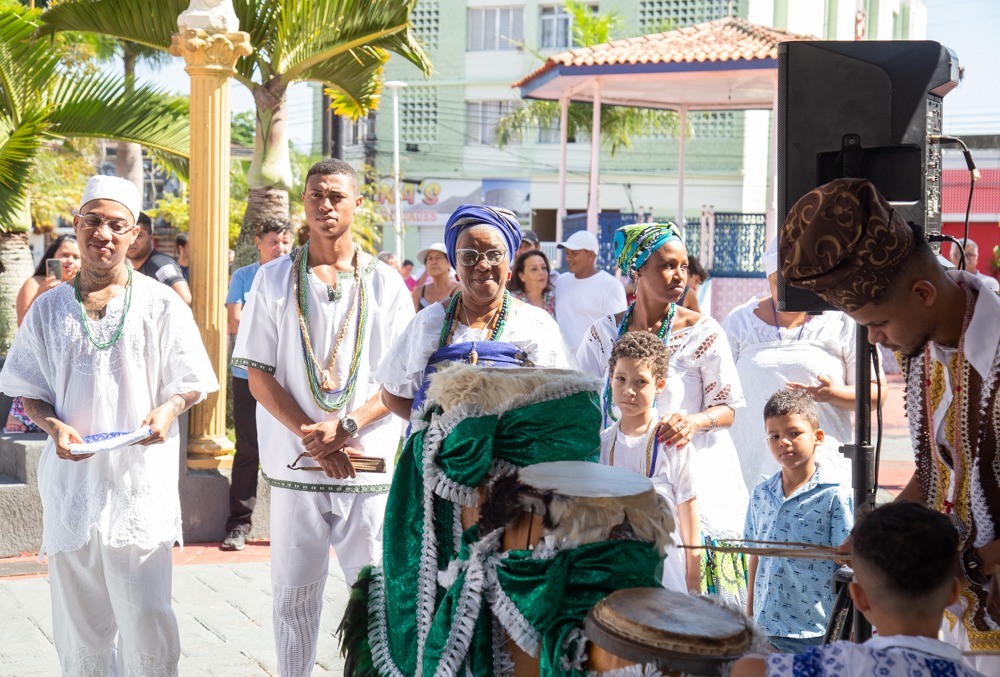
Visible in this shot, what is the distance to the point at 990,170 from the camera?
35594mm

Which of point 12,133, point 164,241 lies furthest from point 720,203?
point 12,133

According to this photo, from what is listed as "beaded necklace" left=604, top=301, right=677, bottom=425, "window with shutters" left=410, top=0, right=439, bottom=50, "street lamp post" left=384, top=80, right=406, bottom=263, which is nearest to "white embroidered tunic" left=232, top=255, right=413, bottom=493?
"beaded necklace" left=604, top=301, right=677, bottom=425

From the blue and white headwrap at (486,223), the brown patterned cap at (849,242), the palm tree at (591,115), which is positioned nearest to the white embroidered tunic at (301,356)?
the blue and white headwrap at (486,223)

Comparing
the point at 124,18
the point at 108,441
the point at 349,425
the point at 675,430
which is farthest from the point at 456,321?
the point at 124,18

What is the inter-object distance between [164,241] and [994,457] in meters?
30.7

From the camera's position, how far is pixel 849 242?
101 inches

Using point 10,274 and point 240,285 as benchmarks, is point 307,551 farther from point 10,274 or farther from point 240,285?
point 10,274

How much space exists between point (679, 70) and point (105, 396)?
1272cm

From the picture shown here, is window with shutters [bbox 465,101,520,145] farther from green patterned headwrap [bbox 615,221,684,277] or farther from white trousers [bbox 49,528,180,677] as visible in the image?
white trousers [bbox 49,528,180,677]

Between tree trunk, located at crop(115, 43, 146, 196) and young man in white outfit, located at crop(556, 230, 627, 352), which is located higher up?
tree trunk, located at crop(115, 43, 146, 196)

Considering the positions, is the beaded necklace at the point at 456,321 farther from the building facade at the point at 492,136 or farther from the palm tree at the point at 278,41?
the building facade at the point at 492,136

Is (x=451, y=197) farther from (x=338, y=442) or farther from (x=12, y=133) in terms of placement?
(x=338, y=442)

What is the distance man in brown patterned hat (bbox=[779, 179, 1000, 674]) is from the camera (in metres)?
2.59

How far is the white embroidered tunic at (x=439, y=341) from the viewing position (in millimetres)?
4039
